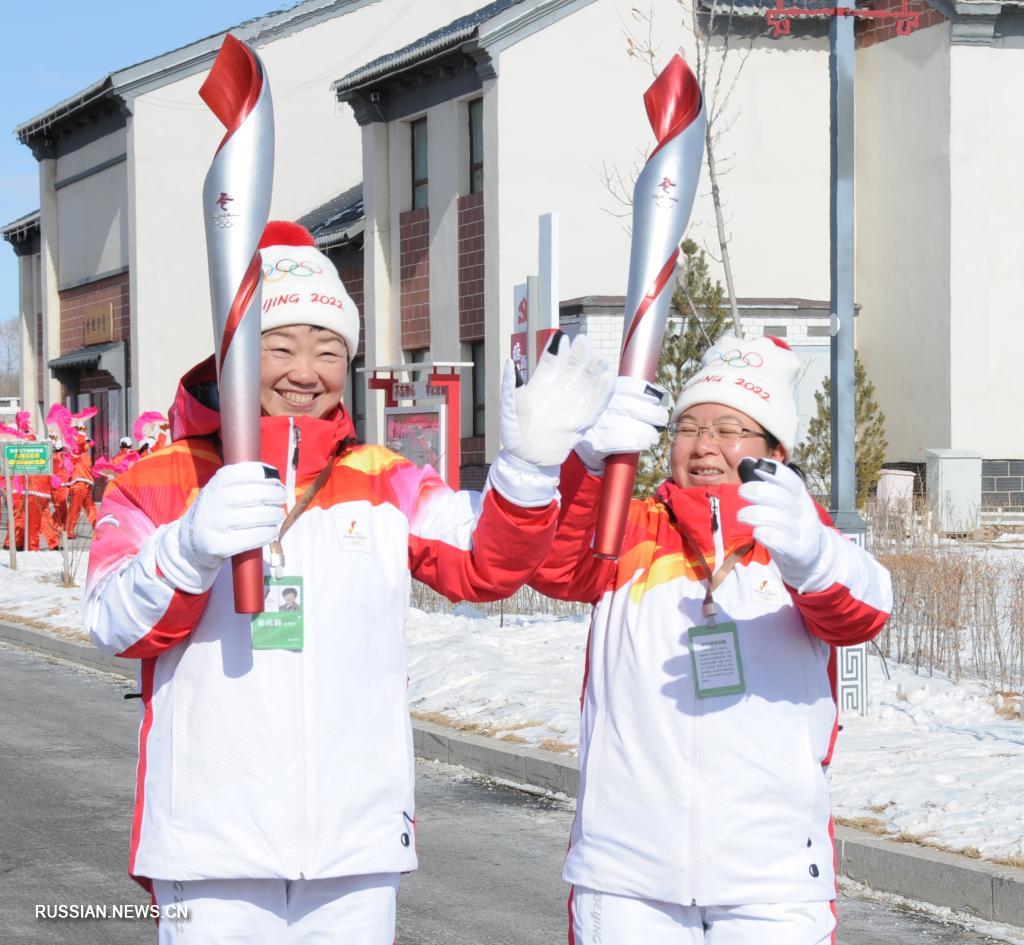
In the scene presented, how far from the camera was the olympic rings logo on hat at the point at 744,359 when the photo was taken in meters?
3.70

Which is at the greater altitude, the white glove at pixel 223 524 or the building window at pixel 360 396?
the building window at pixel 360 396

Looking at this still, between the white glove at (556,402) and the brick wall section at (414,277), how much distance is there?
75.6 ft

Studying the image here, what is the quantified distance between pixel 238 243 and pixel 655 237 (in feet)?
2.66

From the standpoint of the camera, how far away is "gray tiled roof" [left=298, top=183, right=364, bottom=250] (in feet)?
90.5

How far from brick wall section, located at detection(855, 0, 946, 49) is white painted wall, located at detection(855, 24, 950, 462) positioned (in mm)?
129

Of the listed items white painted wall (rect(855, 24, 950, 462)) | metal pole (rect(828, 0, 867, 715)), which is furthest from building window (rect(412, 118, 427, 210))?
metal pole (rect(828, 0, 867, 715))

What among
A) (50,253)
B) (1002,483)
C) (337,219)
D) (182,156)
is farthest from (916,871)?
(50,253)

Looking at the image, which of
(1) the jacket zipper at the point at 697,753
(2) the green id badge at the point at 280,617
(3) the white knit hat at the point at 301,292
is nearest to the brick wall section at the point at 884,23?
(1) the jacket zipper at the point at 697,753

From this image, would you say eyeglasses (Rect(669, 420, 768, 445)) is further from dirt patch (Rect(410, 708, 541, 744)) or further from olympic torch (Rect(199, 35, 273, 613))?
dirt patch (Rect(410, 708, 541, 744))

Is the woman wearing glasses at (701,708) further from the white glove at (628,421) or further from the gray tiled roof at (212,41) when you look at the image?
the gray tiled roof at (212,41)

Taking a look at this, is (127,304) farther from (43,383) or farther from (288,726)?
(288,726)

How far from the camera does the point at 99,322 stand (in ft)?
112

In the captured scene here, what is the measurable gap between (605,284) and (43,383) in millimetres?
19696

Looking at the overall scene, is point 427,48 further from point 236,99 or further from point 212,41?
point 236,99
